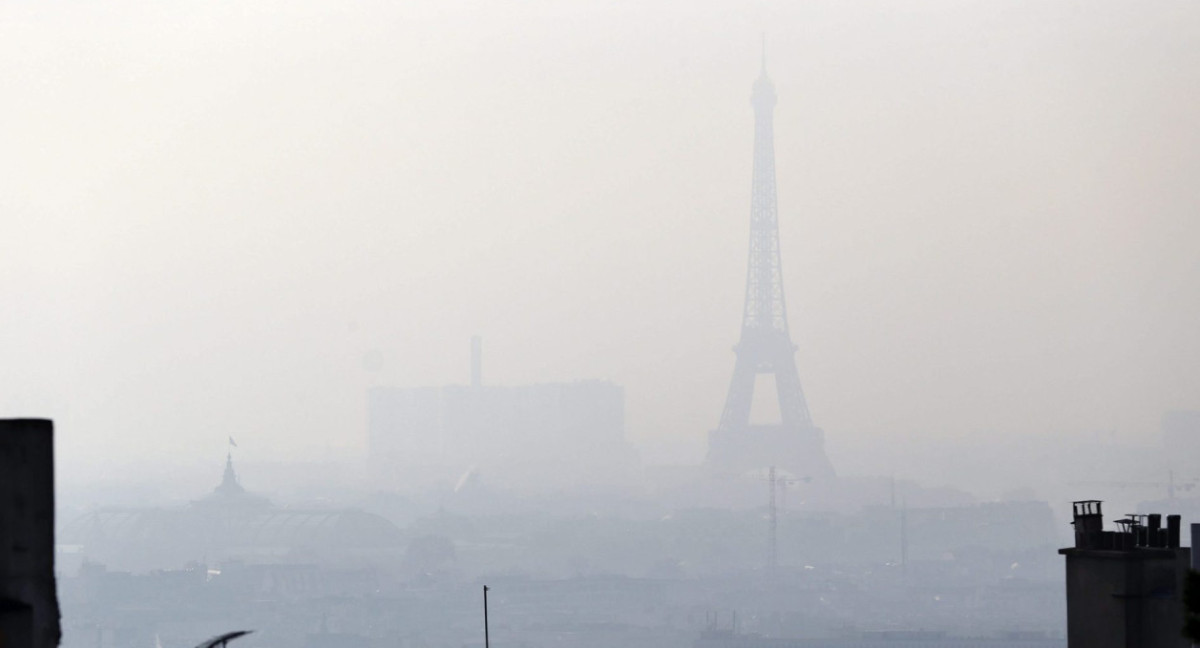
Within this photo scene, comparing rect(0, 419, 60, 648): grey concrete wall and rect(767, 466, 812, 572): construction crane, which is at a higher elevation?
rect(0, 419, 60, 648): grey concrete wall

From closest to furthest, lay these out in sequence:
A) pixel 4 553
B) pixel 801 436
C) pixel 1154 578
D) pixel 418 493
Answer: pixel 4 553 < pixel 1154 578 < pixel 801 436 < pixel 418 493

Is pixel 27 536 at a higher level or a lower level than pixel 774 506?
higher

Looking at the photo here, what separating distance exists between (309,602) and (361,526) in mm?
17469

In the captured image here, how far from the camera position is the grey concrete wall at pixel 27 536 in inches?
131

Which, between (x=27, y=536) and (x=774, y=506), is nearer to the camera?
(x=27, y=536)

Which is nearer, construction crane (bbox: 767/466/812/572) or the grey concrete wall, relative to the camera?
the grey concrete wall

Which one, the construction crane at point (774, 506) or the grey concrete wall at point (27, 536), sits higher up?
the grey concrete wall at point (27, 536)

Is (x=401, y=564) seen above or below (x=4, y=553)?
below

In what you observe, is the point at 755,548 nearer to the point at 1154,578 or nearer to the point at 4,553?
the point at 1154,578

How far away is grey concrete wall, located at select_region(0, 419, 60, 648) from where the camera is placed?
333 cm

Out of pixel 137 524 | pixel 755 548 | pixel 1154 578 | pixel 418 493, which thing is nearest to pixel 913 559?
pixel 755 548

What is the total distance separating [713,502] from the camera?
83.7 m

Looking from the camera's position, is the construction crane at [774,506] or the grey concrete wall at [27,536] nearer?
the grey concrete wall at [27,536]

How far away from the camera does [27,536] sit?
3375 millimetres
